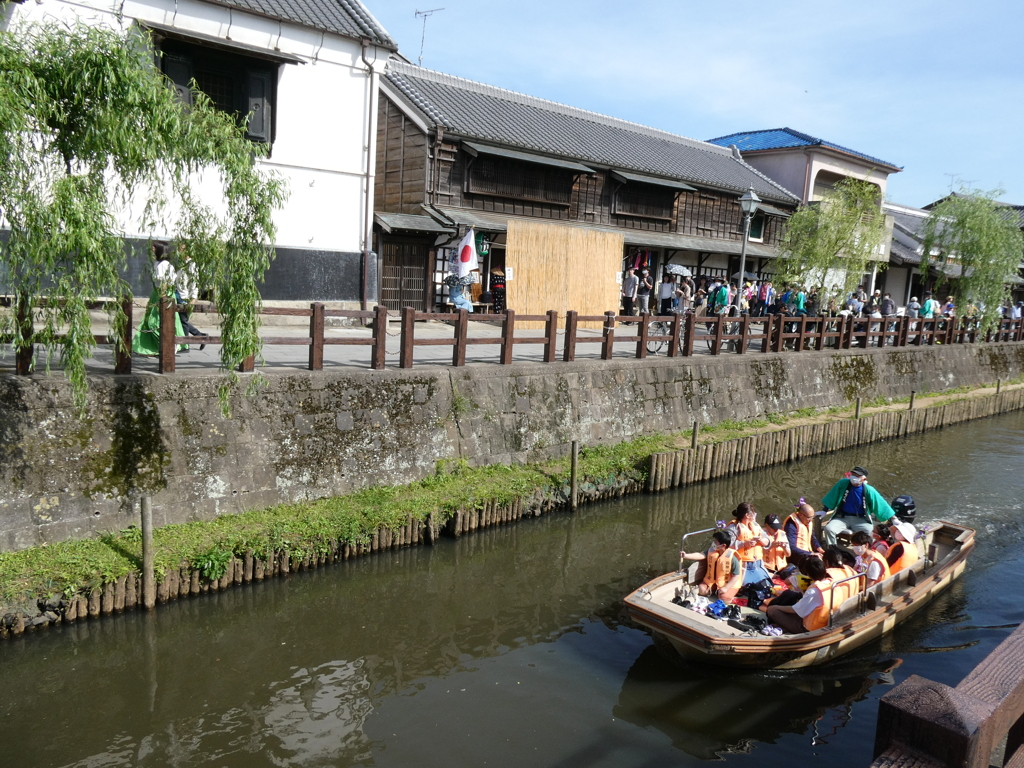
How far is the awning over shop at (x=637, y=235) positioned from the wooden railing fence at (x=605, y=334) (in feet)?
9.99

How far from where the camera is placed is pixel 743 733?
293 inches

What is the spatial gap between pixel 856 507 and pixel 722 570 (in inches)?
137

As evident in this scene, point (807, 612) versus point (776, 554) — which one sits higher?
point (776, 554)

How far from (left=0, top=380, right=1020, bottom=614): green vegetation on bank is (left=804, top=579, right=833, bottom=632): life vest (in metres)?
5.06

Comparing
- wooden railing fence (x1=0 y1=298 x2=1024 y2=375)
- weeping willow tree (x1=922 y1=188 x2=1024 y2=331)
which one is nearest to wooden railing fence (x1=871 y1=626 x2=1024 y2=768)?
wooden railing fence (x1=0 y1=298 x2=1024 y2=375)

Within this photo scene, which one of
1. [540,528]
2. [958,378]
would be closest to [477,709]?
[540,528]

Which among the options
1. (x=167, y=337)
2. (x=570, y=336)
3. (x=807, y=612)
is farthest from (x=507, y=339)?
(x=807, y=612)

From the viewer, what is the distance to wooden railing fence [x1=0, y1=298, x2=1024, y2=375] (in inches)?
399

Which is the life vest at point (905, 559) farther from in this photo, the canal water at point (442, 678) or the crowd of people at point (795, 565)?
the canal water at point (442, 678)

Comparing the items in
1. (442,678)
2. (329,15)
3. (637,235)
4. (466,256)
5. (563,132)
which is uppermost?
(329,15)

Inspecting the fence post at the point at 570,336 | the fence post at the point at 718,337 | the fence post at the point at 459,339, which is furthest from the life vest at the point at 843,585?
the fence post at the point at 718,337

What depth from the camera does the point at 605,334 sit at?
52.6ft

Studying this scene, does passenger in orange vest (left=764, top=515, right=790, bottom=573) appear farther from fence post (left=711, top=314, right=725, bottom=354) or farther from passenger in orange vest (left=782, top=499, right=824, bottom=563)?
fence post (left=711, top=314, right=725, bottom=354)

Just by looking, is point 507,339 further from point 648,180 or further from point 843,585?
point 648,180
